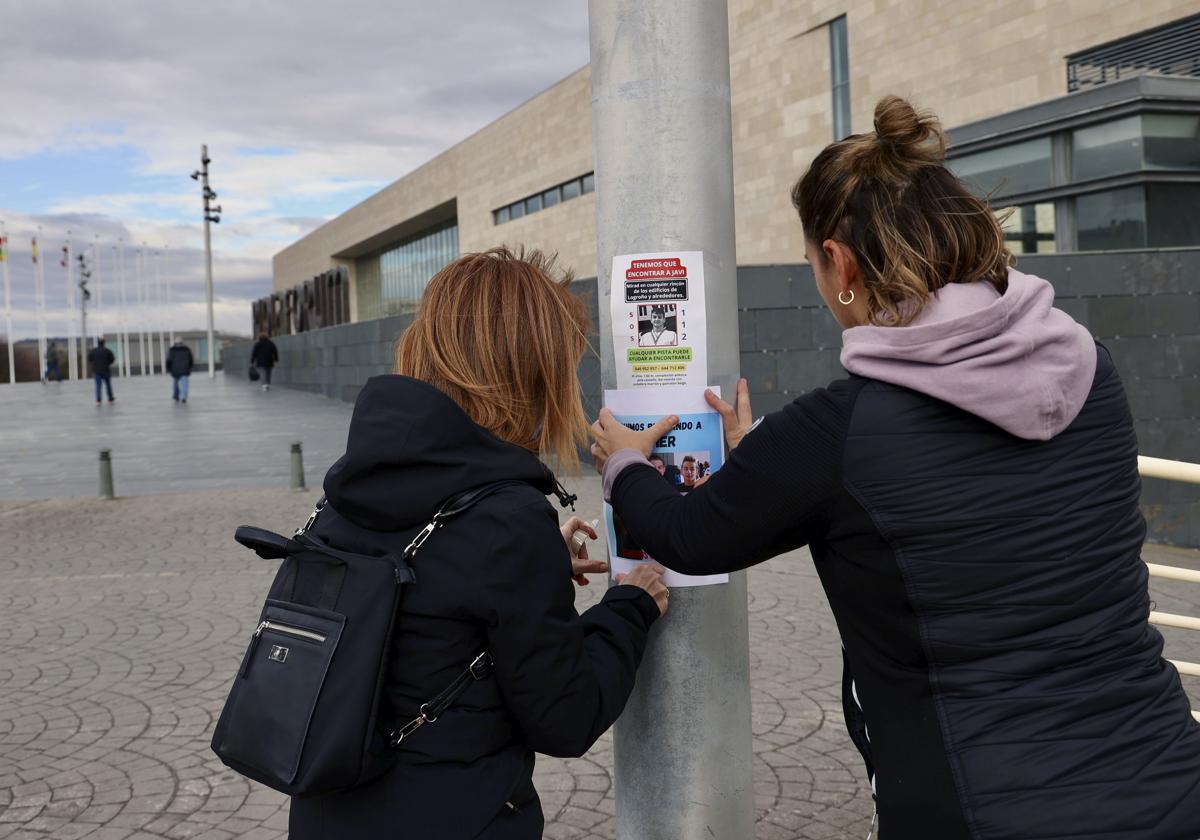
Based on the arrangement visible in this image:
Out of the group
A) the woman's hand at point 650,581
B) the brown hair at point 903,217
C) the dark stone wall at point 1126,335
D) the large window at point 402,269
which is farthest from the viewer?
the large window at point 402,269

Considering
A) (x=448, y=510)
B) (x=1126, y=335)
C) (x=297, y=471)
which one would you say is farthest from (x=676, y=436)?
(x=297, y=471)

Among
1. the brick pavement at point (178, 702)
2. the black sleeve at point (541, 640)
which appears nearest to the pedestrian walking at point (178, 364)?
the brick pavement at point (178, 702)

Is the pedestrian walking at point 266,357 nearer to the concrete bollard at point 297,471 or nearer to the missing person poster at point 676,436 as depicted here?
the concrete bollard at point 297,471

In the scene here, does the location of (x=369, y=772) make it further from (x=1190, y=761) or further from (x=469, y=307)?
(x=1190, y=761)

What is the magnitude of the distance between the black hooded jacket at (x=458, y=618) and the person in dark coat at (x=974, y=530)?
1.31 feet

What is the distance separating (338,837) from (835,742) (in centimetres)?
337

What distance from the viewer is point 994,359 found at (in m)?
1.66

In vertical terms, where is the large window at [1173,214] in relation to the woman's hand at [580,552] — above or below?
above

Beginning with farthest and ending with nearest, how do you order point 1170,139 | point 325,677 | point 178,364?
point 178,364, point 1170,139, point 325,677

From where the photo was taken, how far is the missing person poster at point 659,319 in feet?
8.60

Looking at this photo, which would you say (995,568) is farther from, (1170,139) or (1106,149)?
(1106,149)

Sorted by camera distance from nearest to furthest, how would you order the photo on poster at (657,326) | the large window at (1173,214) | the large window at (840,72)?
the photo on poster at (657,326), the large window at (1173,214), the large window at (840,72)

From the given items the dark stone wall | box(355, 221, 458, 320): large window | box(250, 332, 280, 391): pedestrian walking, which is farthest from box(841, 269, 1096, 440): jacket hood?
box(355, 221, 458, 320): large window

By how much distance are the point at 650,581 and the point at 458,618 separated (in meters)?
0.70
